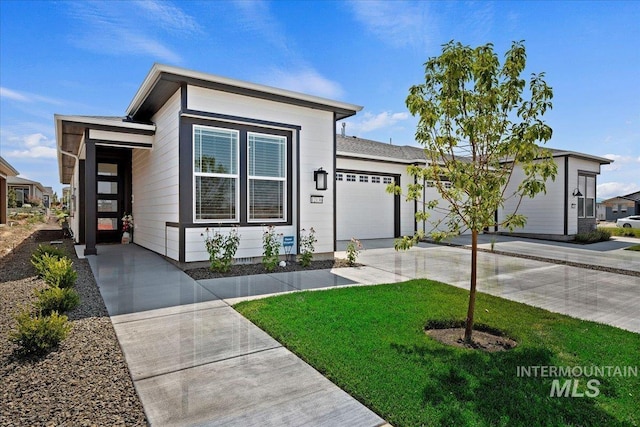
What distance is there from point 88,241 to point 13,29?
4.83m

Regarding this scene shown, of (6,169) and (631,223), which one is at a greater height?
(6,169)

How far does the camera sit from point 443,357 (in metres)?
3.15

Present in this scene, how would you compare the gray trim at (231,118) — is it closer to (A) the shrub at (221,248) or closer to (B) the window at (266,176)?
(B) the window at (266,176)

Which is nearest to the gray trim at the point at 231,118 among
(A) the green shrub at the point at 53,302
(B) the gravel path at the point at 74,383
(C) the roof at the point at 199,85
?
(C) the roof at the point at 199,85

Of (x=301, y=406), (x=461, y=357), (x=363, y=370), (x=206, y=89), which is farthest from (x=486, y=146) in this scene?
(x=206, y=89)

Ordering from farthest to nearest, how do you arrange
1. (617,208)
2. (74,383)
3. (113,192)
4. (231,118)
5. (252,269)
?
1. (617,208)
2. (113,192)
3. (231,118)
4. (252,269)
5. (74,383)

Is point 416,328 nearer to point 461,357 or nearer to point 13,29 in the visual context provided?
point 461,357

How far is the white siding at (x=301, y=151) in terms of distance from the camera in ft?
23.2

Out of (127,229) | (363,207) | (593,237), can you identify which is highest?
(363,207)

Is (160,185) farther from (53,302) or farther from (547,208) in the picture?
(547,208)

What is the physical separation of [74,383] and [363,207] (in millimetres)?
11716

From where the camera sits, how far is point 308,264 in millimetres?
7793

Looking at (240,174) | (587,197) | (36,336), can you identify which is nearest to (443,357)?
(36,336)

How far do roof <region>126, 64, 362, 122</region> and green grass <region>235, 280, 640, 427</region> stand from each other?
4.50 m
